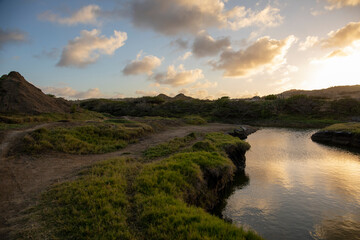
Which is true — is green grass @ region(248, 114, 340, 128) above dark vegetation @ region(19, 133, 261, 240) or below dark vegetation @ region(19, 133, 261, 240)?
above

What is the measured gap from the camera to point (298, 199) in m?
13.7

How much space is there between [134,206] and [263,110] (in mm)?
74359

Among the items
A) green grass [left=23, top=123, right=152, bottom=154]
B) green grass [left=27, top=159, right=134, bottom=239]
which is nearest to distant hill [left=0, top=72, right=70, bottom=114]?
green grass [left=23, top=123, right=152, bottom=154]

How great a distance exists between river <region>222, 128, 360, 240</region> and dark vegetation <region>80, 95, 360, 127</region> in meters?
45.9

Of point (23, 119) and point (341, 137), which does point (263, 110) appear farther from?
point (23, 119)

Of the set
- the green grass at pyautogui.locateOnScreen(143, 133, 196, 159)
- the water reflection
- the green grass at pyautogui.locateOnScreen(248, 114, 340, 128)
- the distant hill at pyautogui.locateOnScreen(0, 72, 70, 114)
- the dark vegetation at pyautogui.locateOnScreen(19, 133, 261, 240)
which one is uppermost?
the distant hill at pyautogui.locateOnScreen(0, 72, 70, 114)

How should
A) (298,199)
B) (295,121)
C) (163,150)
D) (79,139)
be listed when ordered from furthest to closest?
1. (295,121)
2. (79,139)
3. (163,150)
4. (298,199)

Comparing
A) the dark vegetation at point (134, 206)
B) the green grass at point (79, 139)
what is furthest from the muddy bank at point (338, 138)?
the green grass at point (79, 139)

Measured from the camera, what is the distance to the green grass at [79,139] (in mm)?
17078

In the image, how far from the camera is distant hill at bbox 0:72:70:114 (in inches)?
1136

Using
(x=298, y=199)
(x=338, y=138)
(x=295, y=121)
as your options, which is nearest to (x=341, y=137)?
(x=338, y=138)

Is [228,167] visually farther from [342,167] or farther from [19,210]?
[342,167]

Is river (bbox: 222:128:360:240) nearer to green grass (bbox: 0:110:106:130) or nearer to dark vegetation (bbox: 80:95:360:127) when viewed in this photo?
green grass (bbox: 0:110:106:130)

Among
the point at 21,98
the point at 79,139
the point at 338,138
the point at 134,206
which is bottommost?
the point at 134,206
